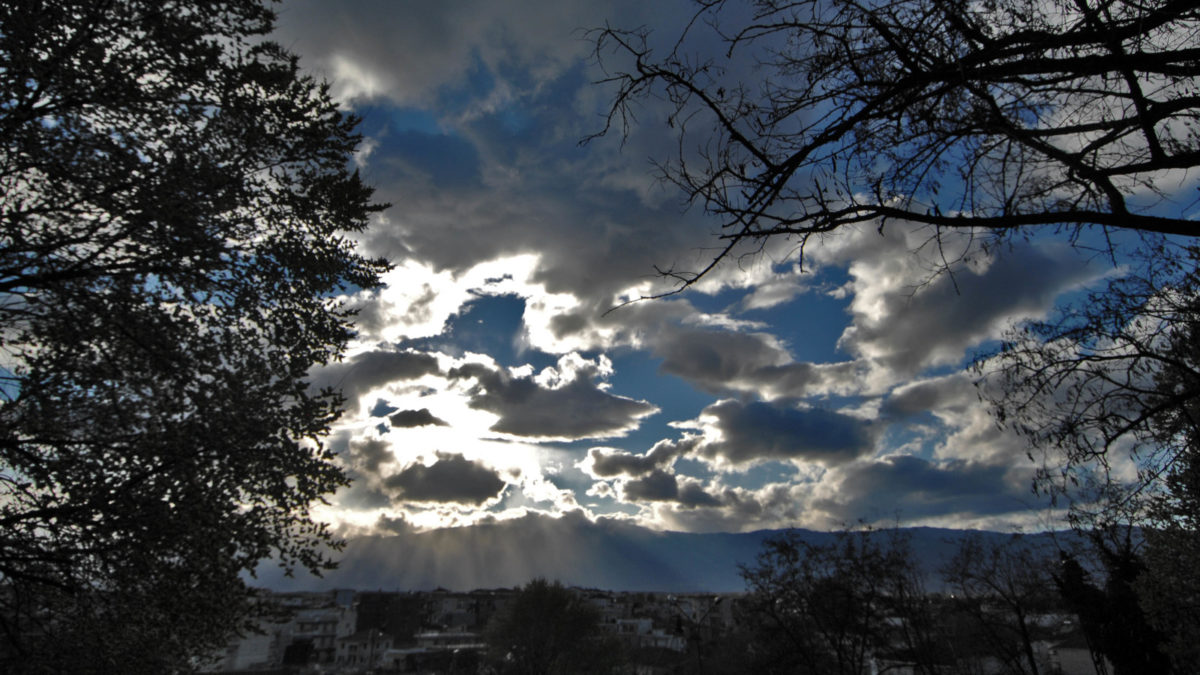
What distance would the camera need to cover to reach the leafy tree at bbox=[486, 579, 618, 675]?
4109 cm

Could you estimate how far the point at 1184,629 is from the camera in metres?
14.2

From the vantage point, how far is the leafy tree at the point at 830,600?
81.6 ft

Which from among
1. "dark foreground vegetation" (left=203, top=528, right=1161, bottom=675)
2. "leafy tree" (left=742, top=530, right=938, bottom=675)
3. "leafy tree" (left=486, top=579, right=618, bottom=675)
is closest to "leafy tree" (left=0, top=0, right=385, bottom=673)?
"dark foreground vegetation" (left=203, top=528, right=1161, bottom=675)

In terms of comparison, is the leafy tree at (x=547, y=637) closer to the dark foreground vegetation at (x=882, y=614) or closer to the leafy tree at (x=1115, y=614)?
the dark foreground vegetation at (x=882, y=614)

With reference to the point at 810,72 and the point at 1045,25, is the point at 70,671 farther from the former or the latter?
the point at 1045,25

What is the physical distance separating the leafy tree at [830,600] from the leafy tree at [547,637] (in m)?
18.3

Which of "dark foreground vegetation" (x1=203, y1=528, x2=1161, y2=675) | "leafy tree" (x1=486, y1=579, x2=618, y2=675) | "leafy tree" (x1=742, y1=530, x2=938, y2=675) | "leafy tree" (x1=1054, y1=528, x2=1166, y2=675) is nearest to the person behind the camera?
"leafy tree" (x1=1054, y1=528, x2=1166, y2=675)

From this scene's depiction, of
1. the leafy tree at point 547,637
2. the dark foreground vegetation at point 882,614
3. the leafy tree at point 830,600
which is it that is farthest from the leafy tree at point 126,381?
the leafy tree at point 547,637

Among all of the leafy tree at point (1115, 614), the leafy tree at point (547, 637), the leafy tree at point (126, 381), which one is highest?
the leafy tree at point (126, 381)

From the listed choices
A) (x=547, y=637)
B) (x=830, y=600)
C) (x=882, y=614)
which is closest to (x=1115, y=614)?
(x=882, y=614)

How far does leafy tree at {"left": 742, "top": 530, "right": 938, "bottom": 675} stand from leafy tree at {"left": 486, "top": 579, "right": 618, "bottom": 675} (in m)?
18.3

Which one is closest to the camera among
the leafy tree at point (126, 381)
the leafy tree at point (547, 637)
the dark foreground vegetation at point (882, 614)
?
the leafy tree at point (126, 381)

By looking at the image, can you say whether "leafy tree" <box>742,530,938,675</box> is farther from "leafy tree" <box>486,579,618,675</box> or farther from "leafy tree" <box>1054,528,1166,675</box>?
"leafy tree" <box>486,579,618,675</box>

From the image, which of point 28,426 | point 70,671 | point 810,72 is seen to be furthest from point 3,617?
point 810,72
